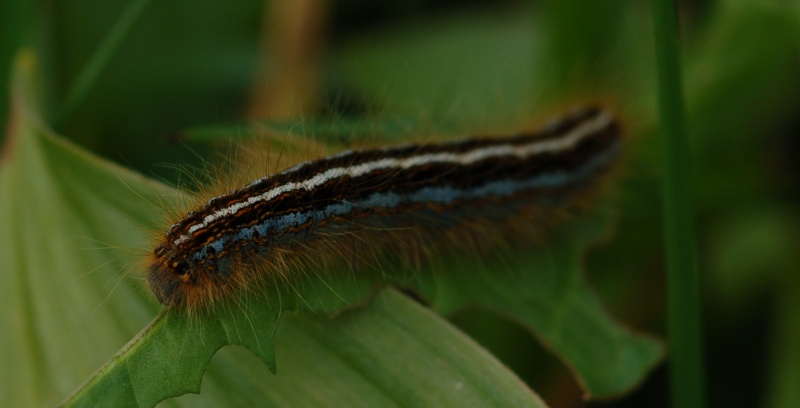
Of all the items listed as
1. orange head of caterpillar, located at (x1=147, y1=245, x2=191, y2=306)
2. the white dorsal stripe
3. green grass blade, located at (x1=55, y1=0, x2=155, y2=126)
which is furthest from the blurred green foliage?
orange head of caterpillar, located at (x1=147, y1=245, x2=191, y2=306)

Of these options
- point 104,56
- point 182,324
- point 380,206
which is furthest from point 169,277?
point 104,56

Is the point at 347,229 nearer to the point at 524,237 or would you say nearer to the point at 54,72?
the point at 524,237

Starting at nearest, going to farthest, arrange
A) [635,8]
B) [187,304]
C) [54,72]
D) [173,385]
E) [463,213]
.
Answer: [173,385], [187,304], [463,213], [54,72], [635,8]

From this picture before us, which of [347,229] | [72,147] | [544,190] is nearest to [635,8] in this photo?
[544,190]

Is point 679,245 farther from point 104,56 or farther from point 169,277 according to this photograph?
point 104,56

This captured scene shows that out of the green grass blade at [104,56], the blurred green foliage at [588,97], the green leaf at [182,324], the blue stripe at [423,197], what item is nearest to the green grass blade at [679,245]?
the green leaf at [182,324]

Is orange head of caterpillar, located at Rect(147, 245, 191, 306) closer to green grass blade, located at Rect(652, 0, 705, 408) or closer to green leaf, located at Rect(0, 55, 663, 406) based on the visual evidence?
green leaf, located at Rect(0, 55, 663, 406)

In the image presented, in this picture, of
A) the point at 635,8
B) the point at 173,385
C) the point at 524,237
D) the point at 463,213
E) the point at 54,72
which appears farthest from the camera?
the point at 635,8

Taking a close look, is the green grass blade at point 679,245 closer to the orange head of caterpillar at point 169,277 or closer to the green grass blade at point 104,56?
the orange head of caterpillar at point 169,277
